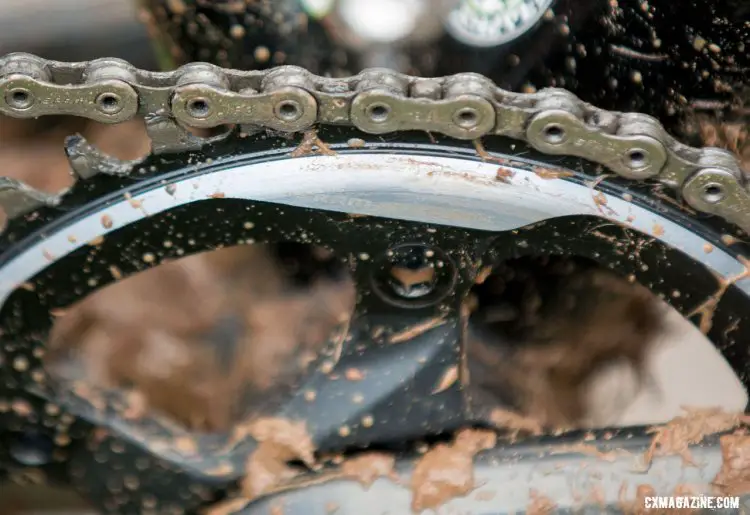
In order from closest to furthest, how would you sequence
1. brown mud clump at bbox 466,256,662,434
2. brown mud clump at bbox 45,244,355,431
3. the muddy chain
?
the muddy chain, brown mud clump at bbox 466,256,662,434, brown mud clump at bbox 45,244,355,431

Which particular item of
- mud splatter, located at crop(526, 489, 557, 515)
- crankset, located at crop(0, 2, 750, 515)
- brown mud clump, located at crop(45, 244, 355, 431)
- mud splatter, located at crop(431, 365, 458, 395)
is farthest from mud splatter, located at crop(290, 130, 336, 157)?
brown mud clump, located at crop(45, 244, 355, 431)

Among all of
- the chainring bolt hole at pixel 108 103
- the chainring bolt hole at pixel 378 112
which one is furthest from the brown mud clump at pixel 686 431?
the chainring bolt hole at pixel 108 103

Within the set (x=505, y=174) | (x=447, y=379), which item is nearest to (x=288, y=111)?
(x=505, y=174)

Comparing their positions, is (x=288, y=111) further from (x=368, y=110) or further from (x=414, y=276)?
(x=414, y=276)

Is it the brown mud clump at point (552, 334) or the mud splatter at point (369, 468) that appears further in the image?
the brown mud clump at point (552, 334)

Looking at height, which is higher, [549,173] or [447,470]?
[549,173]

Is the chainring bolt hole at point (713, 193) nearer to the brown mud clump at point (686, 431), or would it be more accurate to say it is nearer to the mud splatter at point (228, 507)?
the brown mud clump at point (686, 431)

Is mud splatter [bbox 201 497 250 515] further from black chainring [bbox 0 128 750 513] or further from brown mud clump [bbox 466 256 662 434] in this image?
brown mud clump [bbox 466 256 662 434]
